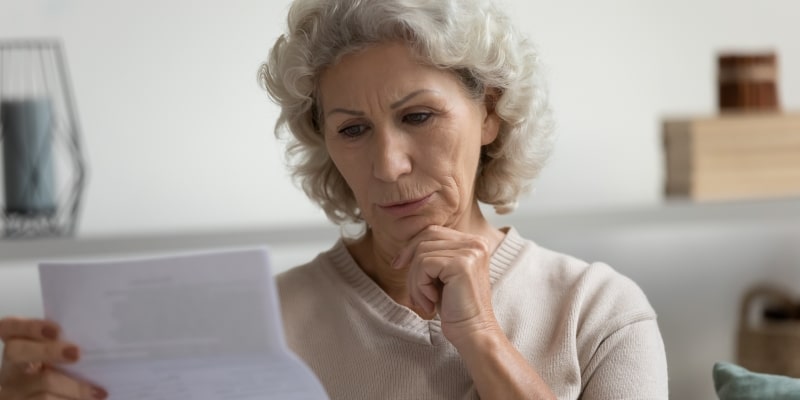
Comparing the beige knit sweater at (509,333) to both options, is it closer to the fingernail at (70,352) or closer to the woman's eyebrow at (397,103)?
the woman's eyebrow at (397,103)

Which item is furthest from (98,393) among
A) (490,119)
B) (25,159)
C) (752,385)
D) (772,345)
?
(772,345)

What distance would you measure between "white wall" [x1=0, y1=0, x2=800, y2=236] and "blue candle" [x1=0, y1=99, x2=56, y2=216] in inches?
6.6

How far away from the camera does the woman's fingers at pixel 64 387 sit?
145 centimetres

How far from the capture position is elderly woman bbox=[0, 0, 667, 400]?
1.59 m

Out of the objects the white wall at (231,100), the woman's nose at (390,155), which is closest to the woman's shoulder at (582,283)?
the woman's nose at (390,155)

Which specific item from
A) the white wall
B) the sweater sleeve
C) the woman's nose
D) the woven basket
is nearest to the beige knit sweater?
the sweater sleeve

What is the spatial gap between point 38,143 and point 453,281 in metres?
1.38

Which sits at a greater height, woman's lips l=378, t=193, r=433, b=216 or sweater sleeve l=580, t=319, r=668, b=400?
woman's lips l=378, t=193, r=433, b=216

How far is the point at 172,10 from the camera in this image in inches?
111

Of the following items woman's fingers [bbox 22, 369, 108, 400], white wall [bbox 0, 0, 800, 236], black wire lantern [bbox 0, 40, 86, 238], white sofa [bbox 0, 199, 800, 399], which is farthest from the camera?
white sofa [bbox 0, 199, 800, 399]

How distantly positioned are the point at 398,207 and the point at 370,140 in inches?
4.0

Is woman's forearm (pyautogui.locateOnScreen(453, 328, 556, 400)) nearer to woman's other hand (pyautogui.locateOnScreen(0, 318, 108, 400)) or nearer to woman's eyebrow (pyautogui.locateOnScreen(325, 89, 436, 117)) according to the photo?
woman's eyebrow (pyautogui.locateOnScreen(325, 89, 436, 117))

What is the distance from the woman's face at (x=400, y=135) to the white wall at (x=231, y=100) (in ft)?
3.49

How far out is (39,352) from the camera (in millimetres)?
1421
